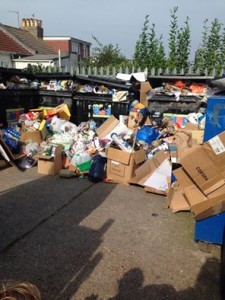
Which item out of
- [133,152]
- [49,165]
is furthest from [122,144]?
[49,165]

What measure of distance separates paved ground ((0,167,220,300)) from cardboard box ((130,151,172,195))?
169 mm

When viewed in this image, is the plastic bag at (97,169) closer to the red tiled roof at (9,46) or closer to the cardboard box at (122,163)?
the cardboard box at (122,163)

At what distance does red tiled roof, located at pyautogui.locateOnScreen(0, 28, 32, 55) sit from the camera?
68.2ft

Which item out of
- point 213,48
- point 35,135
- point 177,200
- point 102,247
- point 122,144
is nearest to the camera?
point 102,247

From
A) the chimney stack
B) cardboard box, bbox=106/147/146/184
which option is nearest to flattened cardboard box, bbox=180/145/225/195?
cardboard box, bbox=106/147/146/184

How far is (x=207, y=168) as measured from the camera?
2945 millimetres

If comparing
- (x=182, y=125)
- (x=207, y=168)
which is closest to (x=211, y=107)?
(x=207, y=168)

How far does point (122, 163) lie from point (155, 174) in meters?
0.57

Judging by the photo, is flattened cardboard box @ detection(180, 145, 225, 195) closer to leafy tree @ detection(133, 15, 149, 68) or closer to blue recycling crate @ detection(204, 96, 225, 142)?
blue recycling crate @ detection(204, 96, 225, 142)

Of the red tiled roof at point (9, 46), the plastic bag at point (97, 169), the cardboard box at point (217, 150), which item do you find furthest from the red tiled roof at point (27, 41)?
the cardboard box at point (217, 150)

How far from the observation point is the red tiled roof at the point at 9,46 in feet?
68.2

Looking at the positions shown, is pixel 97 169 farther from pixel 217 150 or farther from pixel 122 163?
pixel 217 150

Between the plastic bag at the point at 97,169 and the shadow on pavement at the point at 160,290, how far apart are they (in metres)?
2.39

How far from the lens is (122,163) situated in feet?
16.5
